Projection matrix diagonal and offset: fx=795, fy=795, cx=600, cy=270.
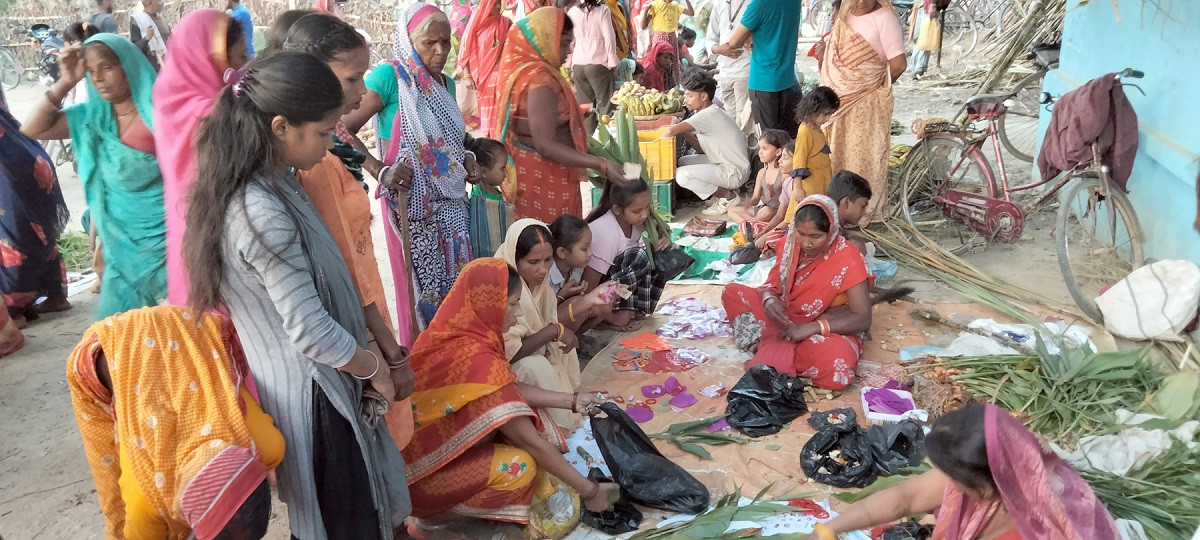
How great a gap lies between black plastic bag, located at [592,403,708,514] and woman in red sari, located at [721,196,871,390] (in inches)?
45.0

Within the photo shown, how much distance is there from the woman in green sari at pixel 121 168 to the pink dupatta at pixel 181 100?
0.87 m

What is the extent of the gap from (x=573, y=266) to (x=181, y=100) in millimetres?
2050

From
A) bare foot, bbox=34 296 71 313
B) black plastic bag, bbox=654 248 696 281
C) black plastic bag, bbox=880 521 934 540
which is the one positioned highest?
black plastic bag, bbox=654 248 696 281

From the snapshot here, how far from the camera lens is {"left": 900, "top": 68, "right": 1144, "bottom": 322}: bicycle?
4.49 meters

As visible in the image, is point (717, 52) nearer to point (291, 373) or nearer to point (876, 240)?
point (876, 240)

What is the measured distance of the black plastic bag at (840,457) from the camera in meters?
2.98

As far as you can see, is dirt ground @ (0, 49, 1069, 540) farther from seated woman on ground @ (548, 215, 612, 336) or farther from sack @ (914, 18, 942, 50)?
sack @ (914, 18, 942, 50)

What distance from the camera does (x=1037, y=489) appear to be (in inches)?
69.6

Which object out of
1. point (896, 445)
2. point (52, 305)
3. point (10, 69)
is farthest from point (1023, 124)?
point (10, 69)

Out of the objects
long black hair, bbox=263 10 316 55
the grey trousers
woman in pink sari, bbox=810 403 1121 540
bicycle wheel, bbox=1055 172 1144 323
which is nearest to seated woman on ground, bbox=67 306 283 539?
long black hair, bbox=263 10 316 55

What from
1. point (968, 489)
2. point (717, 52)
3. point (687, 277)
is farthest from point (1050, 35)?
point (968, 489)

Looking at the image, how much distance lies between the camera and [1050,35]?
26.2 ft

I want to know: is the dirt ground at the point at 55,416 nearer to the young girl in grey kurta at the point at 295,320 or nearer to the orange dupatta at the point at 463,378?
the orange dupatta at the point at 463,378

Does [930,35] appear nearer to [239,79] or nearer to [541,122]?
[541,122]
